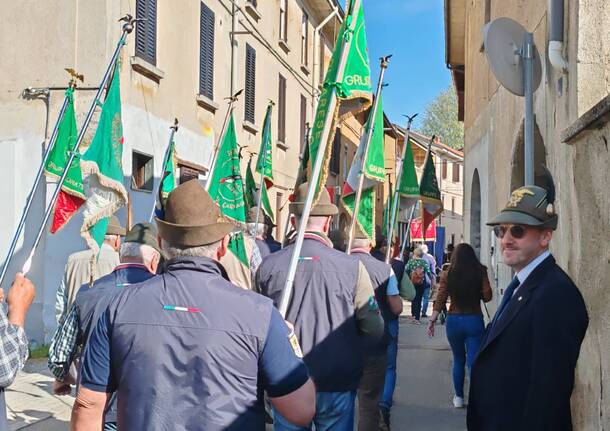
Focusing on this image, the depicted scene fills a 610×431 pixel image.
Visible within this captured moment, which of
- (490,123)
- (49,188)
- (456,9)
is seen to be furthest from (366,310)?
(456,9)

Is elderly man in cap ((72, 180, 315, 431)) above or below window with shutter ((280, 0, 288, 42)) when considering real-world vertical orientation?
below

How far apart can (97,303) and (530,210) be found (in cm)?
236

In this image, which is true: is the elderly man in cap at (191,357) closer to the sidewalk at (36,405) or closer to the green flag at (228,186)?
the sidewalk at (36,405)

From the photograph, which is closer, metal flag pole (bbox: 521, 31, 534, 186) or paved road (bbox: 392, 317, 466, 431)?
metal flag pole (bbox: 521, 31, 534, 186)

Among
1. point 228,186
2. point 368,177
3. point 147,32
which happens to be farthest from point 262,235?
point 147,32

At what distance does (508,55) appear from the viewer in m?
4.89

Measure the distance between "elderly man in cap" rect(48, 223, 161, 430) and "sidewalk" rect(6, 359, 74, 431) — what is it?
2.74 metres

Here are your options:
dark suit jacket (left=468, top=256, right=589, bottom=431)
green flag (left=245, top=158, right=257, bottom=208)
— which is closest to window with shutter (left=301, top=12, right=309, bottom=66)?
green flag (left=245, top=158, right=257, bottom=208)

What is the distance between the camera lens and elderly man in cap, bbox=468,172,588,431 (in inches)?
115

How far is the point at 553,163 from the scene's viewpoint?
5.68 metres

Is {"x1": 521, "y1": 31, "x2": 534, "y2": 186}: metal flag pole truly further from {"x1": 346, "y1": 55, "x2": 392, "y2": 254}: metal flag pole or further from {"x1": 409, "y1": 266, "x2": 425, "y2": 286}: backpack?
{"x1": 409, "y1": 266, "x2": 425, "y2": 286}: backpack

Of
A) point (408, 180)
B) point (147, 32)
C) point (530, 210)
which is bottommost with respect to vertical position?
point (530, 210)

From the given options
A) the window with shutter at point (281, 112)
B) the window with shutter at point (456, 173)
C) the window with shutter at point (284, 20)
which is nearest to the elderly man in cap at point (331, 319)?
the window with shutter at point (281, 112)

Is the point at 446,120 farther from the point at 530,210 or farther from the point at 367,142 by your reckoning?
the point at 530,210
